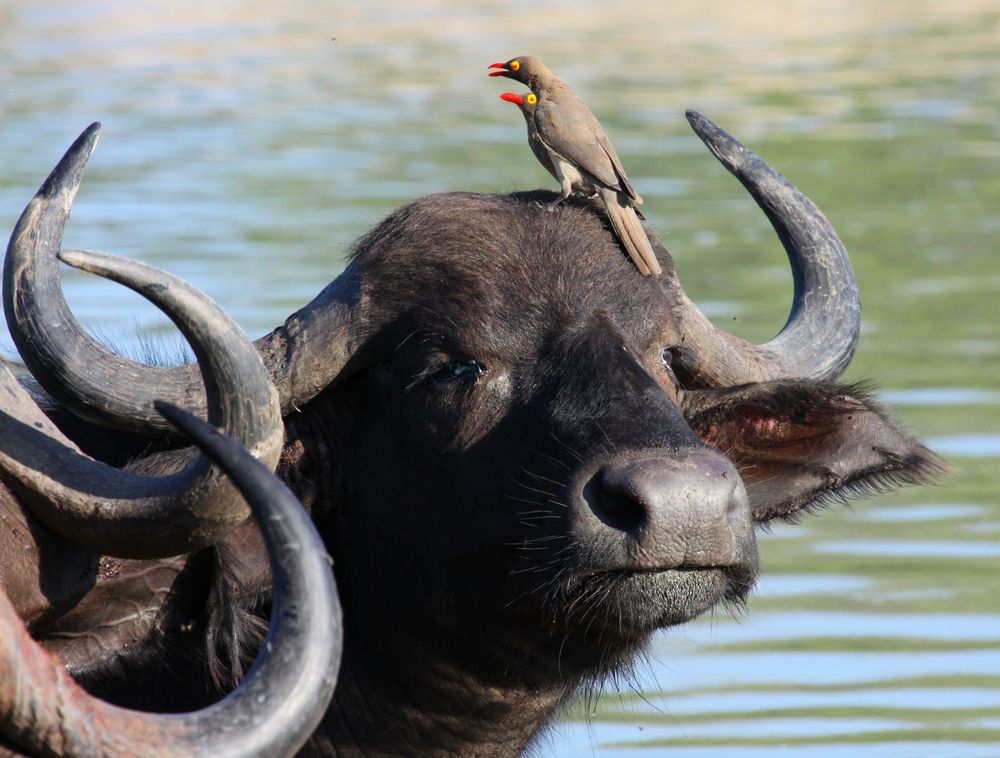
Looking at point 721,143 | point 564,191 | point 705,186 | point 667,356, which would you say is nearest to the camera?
point 667,356

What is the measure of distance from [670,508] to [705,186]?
13.0 meters

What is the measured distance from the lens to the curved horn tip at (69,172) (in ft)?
13.2

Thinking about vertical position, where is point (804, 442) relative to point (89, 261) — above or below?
below

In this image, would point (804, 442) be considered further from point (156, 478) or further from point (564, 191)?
point (156, 478)

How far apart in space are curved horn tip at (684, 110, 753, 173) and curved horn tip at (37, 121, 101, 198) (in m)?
1.75

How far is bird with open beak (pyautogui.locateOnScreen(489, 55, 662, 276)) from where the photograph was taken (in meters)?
4.65

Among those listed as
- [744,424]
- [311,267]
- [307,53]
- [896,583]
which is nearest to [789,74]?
[307,53]

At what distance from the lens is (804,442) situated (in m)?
4.83

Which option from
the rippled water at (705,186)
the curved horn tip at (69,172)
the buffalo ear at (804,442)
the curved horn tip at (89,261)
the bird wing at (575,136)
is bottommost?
the rippled water at (705,186)

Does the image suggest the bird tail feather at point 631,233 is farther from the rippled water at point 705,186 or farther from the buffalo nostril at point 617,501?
the rippled water at point 705,186

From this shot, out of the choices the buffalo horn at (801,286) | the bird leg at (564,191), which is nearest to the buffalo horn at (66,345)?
the bird leg at (564,191)

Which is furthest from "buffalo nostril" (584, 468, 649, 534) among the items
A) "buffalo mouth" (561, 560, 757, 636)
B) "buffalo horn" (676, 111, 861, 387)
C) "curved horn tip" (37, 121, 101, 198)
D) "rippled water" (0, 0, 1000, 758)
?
"rippled water" (0, 0, 1000, 758)

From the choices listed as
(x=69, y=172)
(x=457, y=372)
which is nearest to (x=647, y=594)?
(x=457, y=372)

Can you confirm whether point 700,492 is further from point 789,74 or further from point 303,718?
point 789,74
